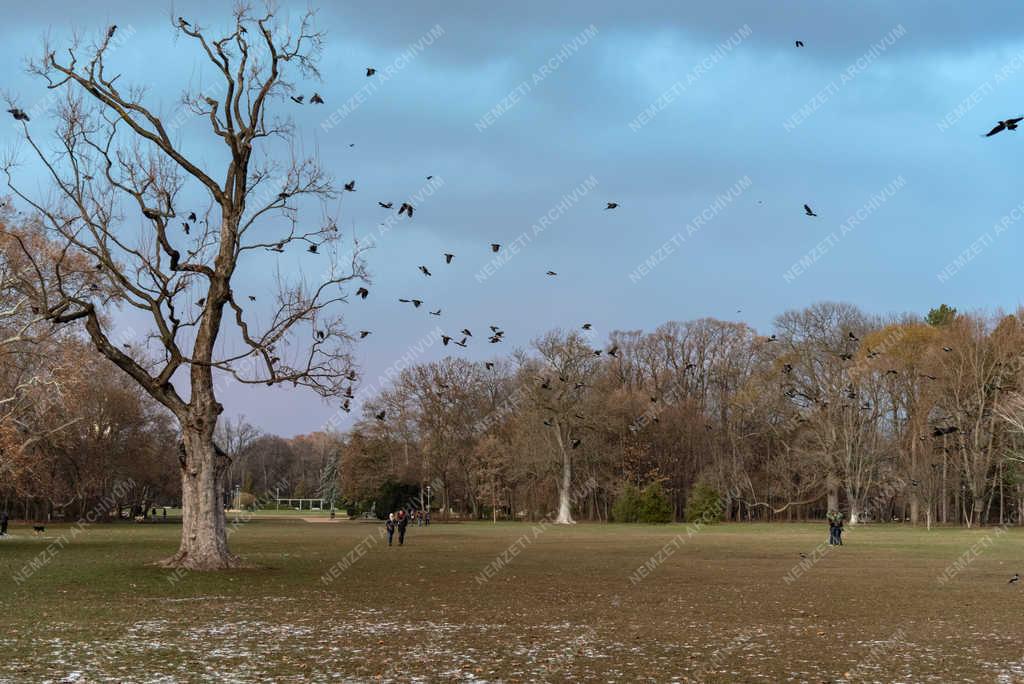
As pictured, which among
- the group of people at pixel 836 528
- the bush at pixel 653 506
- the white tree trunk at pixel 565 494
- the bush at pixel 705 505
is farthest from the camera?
the white tree trunk at pixel 565 494

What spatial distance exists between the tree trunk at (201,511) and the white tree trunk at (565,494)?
178 ft

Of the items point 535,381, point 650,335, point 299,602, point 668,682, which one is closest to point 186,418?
point 299,602

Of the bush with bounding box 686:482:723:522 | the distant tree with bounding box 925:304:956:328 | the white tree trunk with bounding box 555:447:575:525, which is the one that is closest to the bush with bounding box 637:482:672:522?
the bush with bounding box 686:482:723:522

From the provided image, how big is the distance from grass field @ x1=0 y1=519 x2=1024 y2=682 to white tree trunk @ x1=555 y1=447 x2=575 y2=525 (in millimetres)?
46480

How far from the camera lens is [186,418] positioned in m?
27.9

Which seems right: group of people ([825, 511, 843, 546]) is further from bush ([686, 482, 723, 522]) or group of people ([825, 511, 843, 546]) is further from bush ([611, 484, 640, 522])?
bush ([611, 484, 640, 522])

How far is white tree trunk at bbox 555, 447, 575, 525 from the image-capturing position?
8069 centimetres

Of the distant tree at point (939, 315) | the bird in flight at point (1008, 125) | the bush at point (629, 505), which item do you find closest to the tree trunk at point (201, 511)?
the bird in flight at point (1008, 125)

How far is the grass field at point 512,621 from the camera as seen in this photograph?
12289 millimetres

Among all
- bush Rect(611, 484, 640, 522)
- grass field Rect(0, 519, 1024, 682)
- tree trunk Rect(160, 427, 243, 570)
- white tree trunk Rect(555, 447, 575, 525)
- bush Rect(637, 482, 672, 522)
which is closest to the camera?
grass field Rect(0, 519, 1024, 682)

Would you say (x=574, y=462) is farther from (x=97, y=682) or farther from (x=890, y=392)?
(x=97, y=682)

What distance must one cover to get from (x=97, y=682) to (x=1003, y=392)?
72.5m

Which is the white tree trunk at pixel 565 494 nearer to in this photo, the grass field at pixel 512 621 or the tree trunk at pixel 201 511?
the grass field at pixel 512 621

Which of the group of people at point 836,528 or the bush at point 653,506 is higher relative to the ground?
the group of people at point 836,528
